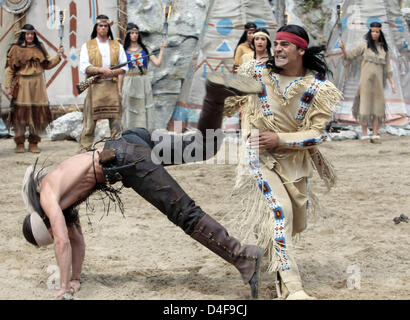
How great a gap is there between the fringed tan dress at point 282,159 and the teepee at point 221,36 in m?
6.64

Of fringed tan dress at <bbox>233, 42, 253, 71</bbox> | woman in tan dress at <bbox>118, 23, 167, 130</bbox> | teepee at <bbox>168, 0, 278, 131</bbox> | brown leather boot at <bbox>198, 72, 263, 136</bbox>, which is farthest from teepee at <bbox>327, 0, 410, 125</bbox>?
brown leather boot at <bbox>198, 72, 263, 136</bbox>

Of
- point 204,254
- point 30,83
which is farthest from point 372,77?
point 204,254

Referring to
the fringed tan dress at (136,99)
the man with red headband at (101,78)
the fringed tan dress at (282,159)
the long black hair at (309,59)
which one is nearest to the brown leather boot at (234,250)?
the fringed tan dress at (282,159)

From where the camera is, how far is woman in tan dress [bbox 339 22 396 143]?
9477 mm

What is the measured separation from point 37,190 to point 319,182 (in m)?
3.97

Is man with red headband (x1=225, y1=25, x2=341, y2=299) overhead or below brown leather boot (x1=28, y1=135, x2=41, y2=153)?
overhead

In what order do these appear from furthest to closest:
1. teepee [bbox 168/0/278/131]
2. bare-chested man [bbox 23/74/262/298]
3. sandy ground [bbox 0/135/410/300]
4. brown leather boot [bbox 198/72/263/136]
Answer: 1. teepee [bbox 168/0/278/131]
2. sandy ground [bbox 0/135/410/300]
3. bare-chested man [bbox 23/74/262/298]
4. brown leather boot [bbox 198/72/263/136]

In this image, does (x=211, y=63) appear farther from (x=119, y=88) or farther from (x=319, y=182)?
(x=319, y=182)

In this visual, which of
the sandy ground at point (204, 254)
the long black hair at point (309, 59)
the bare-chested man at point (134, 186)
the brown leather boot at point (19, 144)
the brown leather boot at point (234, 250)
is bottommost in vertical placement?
the brown leather boot at point (19, 144)

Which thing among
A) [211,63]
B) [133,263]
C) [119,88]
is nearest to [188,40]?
[211,63]

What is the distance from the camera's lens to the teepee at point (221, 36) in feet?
34.0

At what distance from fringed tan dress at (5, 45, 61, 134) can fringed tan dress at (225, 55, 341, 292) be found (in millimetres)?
5602

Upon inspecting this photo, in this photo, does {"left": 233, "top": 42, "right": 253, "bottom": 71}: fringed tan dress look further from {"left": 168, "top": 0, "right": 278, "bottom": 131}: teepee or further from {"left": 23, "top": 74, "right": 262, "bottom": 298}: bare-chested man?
{"left": 23, "top": 74, "right": 262, "bottom": 298}: bare-chested man

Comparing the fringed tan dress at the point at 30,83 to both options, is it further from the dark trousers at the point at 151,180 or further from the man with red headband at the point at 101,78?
the dark trousers at the point at 151,180
